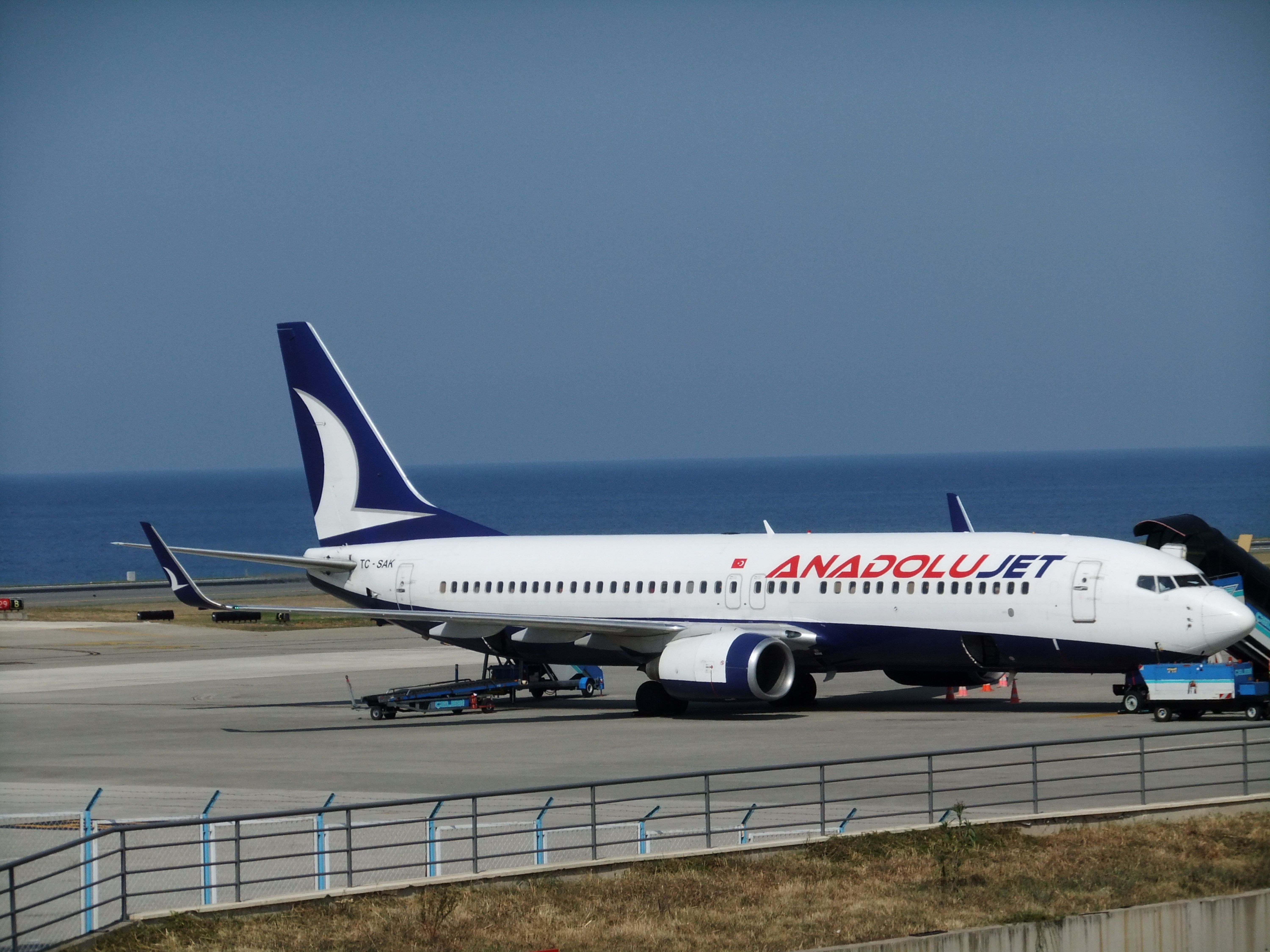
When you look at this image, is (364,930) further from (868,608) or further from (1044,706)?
(1044,706)

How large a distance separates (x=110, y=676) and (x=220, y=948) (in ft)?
127

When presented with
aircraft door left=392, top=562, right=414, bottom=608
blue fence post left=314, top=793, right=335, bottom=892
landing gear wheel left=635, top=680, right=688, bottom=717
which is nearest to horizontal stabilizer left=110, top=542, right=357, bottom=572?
aircraft door left=392, top=562, right=414, bottom=608

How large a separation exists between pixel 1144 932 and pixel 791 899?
3871 millimetres

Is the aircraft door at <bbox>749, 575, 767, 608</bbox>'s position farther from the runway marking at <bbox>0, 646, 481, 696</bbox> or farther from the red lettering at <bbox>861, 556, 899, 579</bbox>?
the runway marking at <bbox>0, 646, 481, 696</bbox>

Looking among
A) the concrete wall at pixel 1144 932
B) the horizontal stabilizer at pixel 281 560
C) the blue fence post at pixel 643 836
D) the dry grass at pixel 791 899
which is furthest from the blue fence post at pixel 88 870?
the horizontal stabilizer at pixel 281 560

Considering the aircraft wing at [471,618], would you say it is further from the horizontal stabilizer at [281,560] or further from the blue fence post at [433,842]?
the blue fence post at [433,842]

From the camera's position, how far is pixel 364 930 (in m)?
18.1

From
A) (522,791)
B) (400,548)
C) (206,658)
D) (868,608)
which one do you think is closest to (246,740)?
(400,548)

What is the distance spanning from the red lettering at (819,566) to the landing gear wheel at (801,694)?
2818mm

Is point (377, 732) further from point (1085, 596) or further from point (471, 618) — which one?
point (1085, 596)

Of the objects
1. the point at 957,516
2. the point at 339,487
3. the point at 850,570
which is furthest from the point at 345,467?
Result: the point at 957,516

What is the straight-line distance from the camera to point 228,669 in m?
55.9

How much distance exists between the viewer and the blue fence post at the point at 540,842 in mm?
20250

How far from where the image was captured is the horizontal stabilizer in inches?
1613
